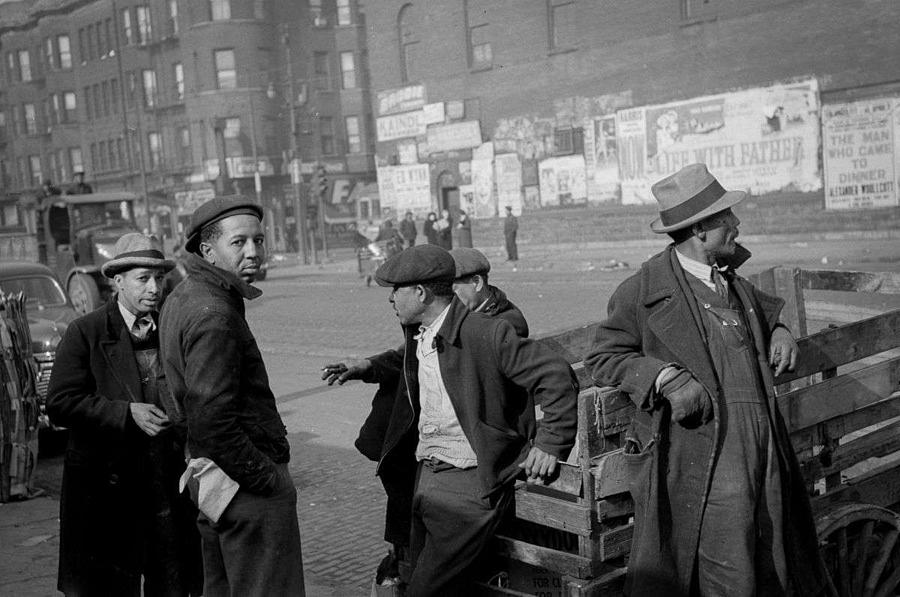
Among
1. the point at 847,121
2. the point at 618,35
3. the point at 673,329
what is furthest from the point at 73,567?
the point at 618,35

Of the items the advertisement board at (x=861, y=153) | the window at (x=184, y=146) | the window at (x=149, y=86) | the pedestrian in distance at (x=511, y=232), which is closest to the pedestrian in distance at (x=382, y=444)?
the advertisement board at (x=861, y=153)

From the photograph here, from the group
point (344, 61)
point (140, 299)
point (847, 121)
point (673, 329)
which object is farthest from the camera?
point (344, 61)

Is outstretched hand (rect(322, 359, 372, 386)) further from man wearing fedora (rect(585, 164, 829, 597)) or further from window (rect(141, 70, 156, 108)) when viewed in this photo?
window (rect(141, 70, 156, 108))

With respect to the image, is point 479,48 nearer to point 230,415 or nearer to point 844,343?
point 844,343

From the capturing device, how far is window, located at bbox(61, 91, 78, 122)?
196ft

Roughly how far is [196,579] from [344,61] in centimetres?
5036

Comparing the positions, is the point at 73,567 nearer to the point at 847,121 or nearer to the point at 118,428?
the point at 118,428

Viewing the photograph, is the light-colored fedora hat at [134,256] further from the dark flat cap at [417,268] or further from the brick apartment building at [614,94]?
the brick apartment building at [614,94]

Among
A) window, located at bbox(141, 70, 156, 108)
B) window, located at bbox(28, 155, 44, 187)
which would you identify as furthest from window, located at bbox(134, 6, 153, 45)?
window, located at bbox(28, 155, 44, 187)

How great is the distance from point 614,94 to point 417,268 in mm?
28144

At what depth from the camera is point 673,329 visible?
323cm

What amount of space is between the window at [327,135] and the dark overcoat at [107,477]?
158ft

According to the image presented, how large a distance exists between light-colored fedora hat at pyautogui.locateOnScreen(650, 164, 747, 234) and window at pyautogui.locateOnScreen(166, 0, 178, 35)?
52673mm

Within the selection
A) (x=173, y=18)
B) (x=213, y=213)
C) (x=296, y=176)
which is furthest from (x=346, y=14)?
(x=213, y=213)
